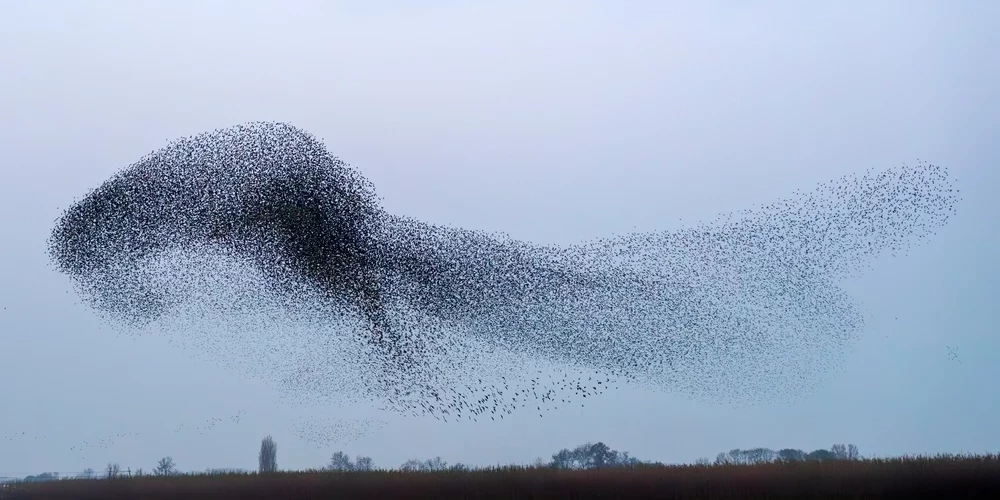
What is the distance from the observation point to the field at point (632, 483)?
67.0 feet

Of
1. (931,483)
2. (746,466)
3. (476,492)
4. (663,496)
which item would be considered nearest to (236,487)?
(476,492)

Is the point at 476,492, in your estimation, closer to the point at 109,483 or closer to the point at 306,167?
the point at 306,167

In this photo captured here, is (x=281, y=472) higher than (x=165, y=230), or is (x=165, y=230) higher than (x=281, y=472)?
(x=165, y=230)

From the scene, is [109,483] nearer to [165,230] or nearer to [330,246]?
[165,230]

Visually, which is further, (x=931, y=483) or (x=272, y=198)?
(x=272, y=198)

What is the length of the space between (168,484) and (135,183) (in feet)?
27.9

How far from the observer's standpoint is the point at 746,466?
77.8 ft

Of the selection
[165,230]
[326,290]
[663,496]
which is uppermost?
[165,230]

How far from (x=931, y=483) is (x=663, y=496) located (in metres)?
6.01

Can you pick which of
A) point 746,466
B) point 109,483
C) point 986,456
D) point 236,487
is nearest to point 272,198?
point 236,487

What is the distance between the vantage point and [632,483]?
71.3ft

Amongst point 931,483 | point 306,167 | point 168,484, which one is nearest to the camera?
point 931,483

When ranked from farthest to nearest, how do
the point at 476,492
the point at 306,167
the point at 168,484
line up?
the point at 168,484
the point at 306,167
the point at 476,492

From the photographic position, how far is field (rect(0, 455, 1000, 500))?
20422mm
